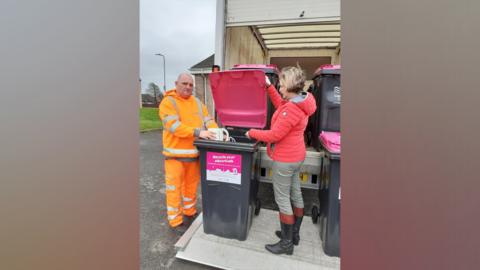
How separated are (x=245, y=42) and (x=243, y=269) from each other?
388 cm

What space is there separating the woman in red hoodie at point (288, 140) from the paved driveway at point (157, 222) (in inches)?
32.8

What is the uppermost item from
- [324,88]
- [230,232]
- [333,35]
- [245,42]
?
[333,35]

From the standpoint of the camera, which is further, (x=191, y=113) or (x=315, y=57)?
(x=315, y=57)

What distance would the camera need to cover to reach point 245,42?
169 inches

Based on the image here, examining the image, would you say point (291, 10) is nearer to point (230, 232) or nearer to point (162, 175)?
point (230, 232)

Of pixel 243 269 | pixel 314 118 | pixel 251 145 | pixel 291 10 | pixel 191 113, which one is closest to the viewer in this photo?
pixel 243 269

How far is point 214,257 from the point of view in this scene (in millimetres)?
1943

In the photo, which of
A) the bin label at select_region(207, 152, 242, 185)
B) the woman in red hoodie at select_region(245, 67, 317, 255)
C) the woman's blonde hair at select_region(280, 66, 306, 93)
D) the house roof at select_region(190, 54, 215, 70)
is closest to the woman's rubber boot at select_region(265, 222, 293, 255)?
the woman in red hoodie at select_region(245, 67, 317, 255)

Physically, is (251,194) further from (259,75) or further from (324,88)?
(324,88)

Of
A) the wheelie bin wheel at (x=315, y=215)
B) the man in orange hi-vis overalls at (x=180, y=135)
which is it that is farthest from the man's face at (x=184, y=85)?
the wheelie bin wheel at (x=315, y=215)

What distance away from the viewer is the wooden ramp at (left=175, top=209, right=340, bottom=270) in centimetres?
187

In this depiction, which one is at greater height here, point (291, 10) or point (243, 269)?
point (291, 10)

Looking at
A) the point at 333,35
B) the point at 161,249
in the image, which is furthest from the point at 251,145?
the point at 333,35

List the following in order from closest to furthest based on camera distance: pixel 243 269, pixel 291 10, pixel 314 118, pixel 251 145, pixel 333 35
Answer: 1. pixel 243 269
2. pixel 251 145
3. pixel 314 118
4. pixel 291 10
5. pixel 333 35
